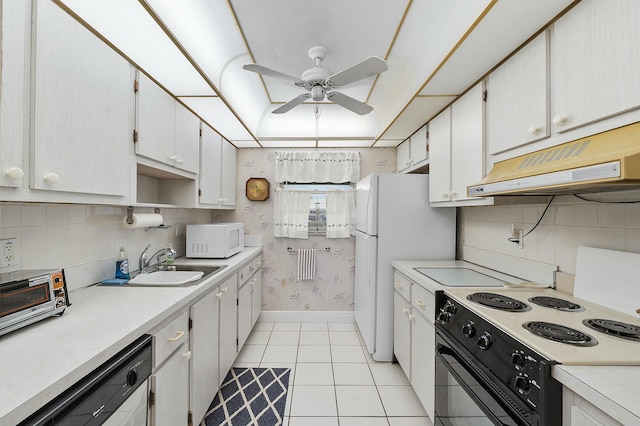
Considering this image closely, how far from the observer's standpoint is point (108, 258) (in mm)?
1759

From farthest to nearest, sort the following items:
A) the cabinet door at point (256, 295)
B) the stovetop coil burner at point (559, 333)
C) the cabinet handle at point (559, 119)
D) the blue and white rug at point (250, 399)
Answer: the cabinet door at point (256, 295), the blue and white rug at point (250, 399), the cabinet handle at point (559, 119), the stovetop coil burner at point (559, 333)

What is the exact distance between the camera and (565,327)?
1065 mm

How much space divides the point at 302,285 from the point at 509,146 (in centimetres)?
270

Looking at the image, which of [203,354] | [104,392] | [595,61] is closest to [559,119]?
[595,61]

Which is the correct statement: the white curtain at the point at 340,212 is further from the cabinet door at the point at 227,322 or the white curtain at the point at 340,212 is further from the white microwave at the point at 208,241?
the cabinet door at the point at 227,322

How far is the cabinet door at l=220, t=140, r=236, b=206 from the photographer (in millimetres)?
2981

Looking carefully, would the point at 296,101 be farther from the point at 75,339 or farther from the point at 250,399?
the point at 250,399

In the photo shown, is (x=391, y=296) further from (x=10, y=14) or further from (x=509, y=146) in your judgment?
(x=10, y=14)

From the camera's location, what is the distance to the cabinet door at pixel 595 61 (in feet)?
3.03

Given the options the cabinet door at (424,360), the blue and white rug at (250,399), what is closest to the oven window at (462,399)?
the cabinet door at (424,360)

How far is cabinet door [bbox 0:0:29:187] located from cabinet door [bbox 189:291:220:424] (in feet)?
3.24

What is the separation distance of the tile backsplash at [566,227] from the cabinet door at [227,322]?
83.0 inches

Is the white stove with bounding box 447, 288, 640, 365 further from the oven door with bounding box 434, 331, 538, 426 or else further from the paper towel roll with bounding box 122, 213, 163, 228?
the paper towel roll with bounding box 122, 213, 163, 228

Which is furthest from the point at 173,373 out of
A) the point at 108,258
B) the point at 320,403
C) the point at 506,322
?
the point at 506,322
